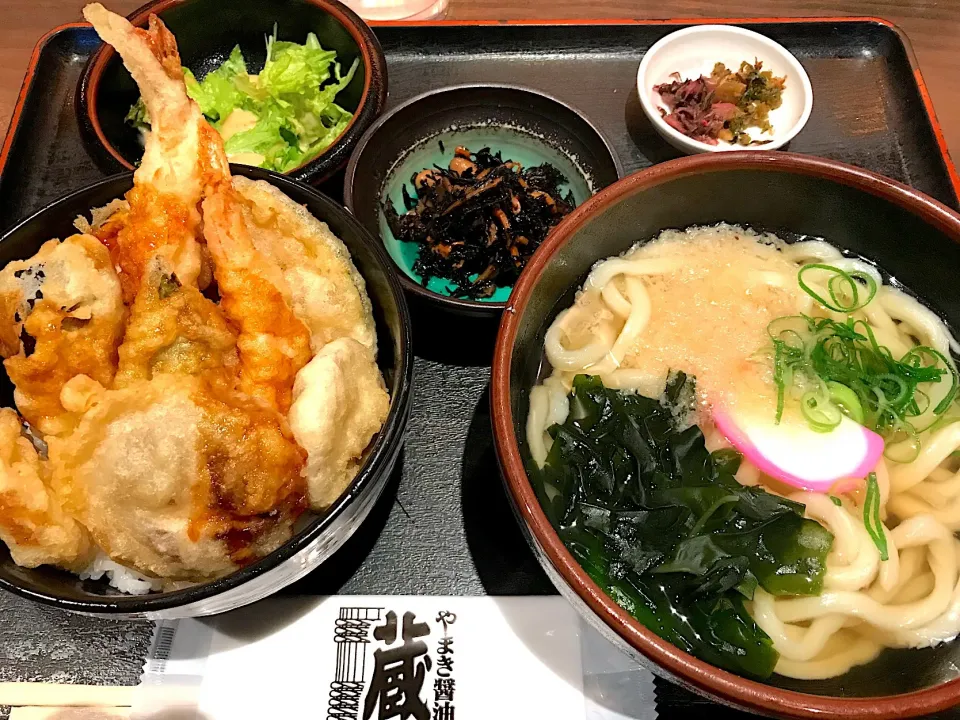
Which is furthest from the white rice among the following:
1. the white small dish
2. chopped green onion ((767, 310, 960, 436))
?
the white small dish

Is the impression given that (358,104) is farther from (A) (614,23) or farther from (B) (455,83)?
(A) (614,23)

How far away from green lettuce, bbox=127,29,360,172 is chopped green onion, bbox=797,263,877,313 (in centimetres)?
132

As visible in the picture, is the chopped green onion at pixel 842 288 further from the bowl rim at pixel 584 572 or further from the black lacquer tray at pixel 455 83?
the black lacquer tray at pixel 455 83

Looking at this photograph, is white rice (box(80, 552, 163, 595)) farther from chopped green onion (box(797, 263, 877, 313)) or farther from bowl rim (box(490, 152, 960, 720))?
chopped green onion (box(797, 263, 877, 313))

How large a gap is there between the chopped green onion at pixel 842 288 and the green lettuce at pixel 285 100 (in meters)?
1.32

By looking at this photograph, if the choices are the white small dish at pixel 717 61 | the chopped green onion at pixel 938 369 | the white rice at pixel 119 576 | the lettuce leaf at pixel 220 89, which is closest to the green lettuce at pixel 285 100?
the lettuce leaf at pixel 220 89

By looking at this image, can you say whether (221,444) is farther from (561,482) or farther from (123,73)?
(123,73)

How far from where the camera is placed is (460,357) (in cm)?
164

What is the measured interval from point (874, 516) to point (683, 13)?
191 cm

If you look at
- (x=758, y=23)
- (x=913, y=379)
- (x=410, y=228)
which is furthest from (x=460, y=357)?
(x=758, y=23)

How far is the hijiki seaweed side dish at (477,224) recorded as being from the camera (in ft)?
5.86

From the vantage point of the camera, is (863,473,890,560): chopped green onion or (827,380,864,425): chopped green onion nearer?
(863,473,890,560): chopped green onion

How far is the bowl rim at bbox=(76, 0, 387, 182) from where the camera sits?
1677mm

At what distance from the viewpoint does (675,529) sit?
1.18m
